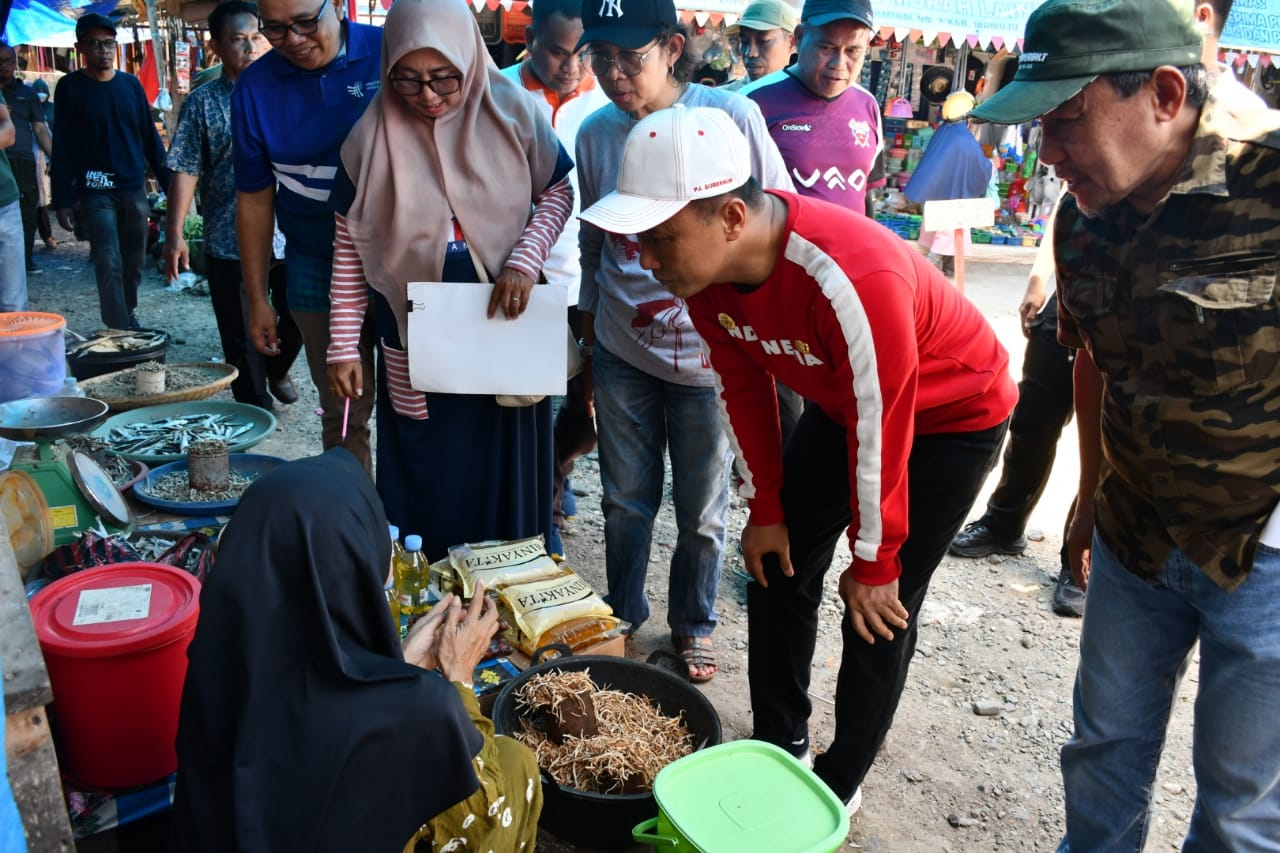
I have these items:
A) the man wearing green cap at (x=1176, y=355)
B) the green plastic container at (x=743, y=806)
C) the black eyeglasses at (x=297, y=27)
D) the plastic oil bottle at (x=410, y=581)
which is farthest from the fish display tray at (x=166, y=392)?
the man wearing green cap at (x=1176, y=355)

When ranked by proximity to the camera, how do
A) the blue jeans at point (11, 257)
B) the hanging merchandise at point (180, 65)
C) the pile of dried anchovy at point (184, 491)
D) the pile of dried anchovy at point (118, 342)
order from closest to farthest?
the pile of dried anchovy at point (184, 491), the blue jeans at point (11, 257), the pile of dried anchovy at point (118, 342), the hanging merchandise at point (180, 65)

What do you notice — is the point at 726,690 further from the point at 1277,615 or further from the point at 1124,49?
the point at 1124,49

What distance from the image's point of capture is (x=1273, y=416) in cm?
146

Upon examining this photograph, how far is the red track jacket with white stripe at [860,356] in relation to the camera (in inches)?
70.5

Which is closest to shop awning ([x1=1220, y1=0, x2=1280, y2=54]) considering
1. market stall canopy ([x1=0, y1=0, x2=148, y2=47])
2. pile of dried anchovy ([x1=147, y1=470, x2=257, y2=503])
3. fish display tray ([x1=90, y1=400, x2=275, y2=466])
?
fish display tray ([x1=90, y1=400, x2=275, y2=466])

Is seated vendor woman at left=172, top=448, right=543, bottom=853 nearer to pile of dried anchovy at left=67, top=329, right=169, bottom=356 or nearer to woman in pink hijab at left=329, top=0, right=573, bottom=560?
woman in pink hijab at left=329, top=0, right=573, bottom=560

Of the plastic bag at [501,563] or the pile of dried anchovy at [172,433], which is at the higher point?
the pile of dried anchovy at [172,433]

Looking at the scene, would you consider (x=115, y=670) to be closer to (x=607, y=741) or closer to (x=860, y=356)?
(x=607, y=741)

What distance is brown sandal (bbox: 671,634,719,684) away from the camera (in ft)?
10.2

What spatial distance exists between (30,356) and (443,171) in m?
1.86

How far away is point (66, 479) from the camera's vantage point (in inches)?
104

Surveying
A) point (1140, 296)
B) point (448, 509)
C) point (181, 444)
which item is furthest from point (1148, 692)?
point (181, 444)

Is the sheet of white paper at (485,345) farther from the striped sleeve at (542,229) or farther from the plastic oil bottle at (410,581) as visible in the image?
the plastic oil bottle at (410,581)

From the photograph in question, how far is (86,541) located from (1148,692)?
2579mm
